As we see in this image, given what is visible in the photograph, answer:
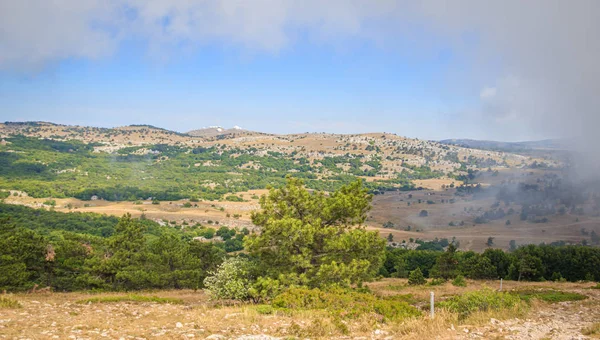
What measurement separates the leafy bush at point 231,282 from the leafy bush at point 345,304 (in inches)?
152

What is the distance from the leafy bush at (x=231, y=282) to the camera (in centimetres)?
1770

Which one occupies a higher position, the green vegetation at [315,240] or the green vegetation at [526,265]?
the green vegetation at [315,240]

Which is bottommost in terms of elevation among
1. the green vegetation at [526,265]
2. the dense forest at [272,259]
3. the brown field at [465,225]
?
the brown field at [465,225]

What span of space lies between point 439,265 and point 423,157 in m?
153

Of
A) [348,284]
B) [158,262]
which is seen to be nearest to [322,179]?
[158,262]

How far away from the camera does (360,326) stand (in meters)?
11.0

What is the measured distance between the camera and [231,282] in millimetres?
17891

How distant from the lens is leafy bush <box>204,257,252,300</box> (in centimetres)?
1770

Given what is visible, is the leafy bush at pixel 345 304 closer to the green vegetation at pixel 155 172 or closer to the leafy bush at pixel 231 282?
the leafy bush at pixel 231 282

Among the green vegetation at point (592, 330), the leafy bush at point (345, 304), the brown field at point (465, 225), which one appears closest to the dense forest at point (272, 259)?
the leafy bush at point (345, 304)

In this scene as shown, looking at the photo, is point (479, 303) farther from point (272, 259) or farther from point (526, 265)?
point (526, 265)

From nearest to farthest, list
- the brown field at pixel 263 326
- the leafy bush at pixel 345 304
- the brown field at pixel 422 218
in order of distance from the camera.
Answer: the brown field at pixel 263 326
the leafy bush at pixel 345 304
the brown field at pixel 422 218

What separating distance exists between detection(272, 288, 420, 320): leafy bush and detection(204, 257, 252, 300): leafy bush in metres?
3.86

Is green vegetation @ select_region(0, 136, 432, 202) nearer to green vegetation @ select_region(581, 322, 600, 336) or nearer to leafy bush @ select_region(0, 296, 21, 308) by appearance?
leafy bush @ select_region(0, 296, 21, 308)
